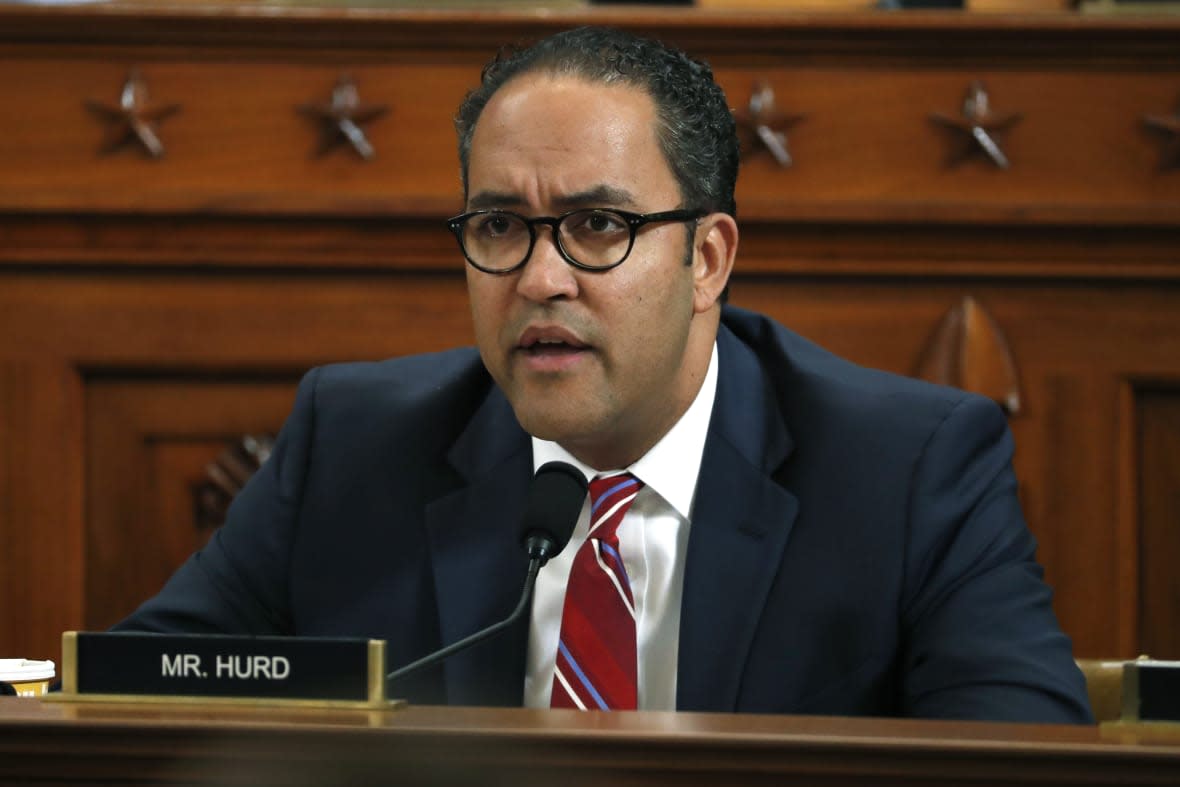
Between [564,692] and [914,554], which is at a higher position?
[914,554]

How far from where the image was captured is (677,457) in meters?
1.83

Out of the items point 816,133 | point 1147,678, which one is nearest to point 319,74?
point 816,133

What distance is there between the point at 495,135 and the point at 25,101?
1.05 meters

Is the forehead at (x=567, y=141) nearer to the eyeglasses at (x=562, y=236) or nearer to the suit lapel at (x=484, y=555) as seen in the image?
the eyeglasses at (x=562, y=236)

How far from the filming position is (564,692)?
5.45 ft

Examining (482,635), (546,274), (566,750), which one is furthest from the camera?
(546,274)

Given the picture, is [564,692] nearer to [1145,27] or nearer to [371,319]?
[371,319]

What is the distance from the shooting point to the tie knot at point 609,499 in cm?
174

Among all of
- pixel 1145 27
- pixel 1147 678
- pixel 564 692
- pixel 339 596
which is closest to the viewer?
pixel 1147 678

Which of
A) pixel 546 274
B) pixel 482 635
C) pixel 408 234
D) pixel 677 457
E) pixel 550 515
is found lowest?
pixel 482 635

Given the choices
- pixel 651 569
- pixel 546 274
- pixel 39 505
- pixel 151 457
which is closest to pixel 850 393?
pixel 651 569

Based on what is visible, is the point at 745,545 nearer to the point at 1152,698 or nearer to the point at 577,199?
the point at 577,199

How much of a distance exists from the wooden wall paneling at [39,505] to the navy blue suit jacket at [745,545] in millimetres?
569

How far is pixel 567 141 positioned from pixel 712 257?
27cm
